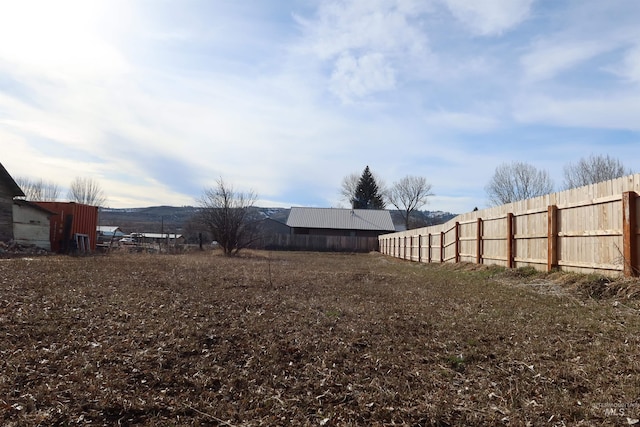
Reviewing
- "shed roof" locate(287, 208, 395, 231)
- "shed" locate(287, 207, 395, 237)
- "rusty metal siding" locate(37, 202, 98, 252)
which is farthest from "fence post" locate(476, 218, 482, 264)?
"shed roof" locate(287, 208, 395, 231)

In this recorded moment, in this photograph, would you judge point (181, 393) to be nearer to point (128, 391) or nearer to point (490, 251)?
point (128, 391)

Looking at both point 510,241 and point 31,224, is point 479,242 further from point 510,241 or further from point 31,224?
point 31,224

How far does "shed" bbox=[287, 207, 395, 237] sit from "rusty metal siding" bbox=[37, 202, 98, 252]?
92.0ft

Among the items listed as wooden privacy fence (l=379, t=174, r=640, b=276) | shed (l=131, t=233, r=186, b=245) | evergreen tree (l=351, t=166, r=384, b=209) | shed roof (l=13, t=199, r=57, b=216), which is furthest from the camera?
evergreen tree (l=351, t=166, r=384, b=209)

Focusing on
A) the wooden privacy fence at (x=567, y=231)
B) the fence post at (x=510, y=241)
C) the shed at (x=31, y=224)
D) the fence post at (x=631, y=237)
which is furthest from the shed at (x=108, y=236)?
the fence post at (x=631, y=237)

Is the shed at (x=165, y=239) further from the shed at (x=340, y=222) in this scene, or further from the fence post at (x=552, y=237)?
the fence post at (x=552, y=237)

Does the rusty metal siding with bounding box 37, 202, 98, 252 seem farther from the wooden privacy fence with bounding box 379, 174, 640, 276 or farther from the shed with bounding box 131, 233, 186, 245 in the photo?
the wooden privacy fence with bounding box 379, 174, 640, 276

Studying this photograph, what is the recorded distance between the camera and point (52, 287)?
29.5 ft

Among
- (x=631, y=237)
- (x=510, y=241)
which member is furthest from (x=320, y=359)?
(x=510, y=241)

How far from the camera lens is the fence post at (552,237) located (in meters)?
9.80

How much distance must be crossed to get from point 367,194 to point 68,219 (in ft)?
176

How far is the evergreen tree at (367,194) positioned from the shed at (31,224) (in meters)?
54.5

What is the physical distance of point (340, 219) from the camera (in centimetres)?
5497

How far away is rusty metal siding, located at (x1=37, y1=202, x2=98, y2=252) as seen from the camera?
24297 millimetres
